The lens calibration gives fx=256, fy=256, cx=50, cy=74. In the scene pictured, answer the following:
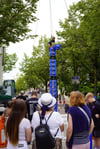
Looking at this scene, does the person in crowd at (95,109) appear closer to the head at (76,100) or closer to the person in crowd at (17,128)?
the head at (76,100)

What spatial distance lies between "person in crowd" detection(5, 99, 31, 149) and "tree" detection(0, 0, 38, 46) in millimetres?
10042

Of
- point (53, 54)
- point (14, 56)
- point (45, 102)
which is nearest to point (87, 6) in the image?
point (53, 54)

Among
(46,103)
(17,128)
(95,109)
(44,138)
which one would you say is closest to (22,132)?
(17,128)

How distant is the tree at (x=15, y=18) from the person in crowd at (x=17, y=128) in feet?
32.9

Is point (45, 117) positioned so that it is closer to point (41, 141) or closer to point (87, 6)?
point (41, 141)

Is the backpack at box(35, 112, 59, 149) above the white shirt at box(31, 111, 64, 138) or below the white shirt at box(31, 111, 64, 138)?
below

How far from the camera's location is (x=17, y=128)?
343 centimetres

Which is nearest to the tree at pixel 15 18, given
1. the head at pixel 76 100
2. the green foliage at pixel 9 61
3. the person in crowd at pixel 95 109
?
the person in crowd at pixel 95 109

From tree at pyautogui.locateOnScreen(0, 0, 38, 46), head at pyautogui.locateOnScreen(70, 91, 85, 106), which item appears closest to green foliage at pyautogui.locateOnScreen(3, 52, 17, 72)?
tree at pyautogui.locateOnScreen(0, 0, 38, 46)

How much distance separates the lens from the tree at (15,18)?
13.0 metres

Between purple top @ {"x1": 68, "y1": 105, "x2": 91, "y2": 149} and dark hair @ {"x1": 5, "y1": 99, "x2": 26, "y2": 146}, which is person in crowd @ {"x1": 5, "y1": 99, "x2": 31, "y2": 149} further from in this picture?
purple top @ {"x1": 68, "y1": 105, "x2": 91, "y2": 149}

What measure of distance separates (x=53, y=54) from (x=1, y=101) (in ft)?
18.1

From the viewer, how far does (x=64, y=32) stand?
30.3 metres

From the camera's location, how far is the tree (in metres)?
13.0
